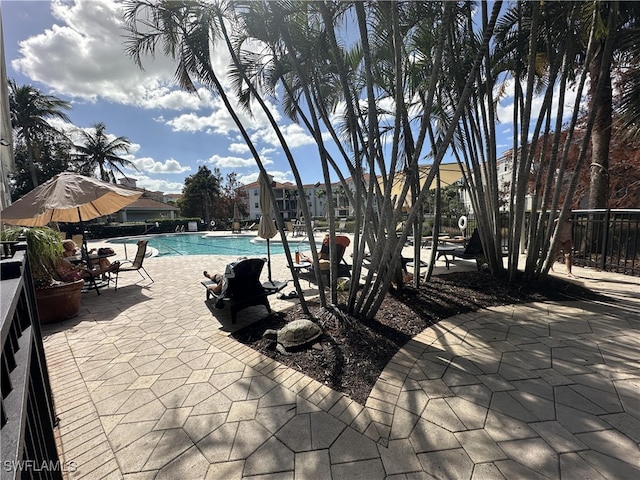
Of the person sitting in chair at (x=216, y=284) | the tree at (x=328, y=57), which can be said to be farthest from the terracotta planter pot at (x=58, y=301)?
the tree at (x=328, y=57)

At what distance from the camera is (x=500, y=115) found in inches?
253

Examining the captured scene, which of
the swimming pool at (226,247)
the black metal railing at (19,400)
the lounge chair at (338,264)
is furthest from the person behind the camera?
the swimming pool at (226,247)

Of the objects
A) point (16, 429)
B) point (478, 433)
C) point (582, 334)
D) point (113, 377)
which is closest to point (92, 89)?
point (113, 377)

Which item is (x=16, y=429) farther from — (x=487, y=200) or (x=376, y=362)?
(x=487, y=200)

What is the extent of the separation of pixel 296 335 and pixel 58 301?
4237mm

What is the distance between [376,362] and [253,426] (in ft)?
4.66

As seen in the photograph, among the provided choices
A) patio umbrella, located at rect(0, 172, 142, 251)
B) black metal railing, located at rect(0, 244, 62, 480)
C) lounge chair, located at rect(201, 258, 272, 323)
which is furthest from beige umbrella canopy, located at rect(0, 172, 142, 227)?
black metal railing, located at rect(0, 244, 62, 480)

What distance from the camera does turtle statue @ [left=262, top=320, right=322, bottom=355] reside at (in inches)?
129

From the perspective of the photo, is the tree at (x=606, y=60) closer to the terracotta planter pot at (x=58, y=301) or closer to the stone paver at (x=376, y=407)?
the stone paver at (x=376, y=407)

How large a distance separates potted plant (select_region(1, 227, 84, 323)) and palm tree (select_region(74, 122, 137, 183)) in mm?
29334

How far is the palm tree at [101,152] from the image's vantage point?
1091 inches

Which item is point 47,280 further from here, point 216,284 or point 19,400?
point 19,400

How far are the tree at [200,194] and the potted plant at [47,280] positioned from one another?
117 feet

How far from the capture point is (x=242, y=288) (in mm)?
4293
